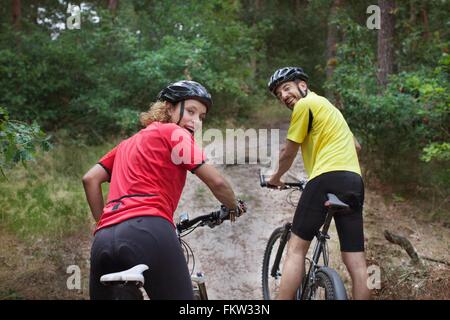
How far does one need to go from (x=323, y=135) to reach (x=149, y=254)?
1786mm

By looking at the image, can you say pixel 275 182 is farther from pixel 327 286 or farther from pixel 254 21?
pixel 254 21

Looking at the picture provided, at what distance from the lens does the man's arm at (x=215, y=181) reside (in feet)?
9.91

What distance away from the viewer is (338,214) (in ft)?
13.1

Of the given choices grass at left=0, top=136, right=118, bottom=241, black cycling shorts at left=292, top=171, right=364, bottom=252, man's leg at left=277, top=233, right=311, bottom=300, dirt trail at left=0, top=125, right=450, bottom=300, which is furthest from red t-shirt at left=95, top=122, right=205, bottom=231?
grass at left=0, top=136, right=118, bottom=241

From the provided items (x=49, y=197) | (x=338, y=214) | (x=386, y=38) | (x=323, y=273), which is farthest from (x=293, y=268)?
(x=386, y=38)

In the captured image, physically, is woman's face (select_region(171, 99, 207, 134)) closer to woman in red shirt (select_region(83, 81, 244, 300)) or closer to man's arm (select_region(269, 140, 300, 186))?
woman in red shirt (select_region(83, 81, 244, 300))

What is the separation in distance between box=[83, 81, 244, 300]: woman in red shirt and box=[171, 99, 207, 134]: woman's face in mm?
92

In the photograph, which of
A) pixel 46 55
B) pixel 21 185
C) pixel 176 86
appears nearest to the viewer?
pixel 176 86

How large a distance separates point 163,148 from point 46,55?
1019 centimetres

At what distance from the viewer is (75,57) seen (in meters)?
12.3

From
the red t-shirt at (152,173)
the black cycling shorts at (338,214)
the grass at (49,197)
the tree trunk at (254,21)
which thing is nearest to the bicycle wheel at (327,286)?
the black cycling shorts at (338,214)

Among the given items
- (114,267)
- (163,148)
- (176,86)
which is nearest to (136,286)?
(114,267)

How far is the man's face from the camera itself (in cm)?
426
